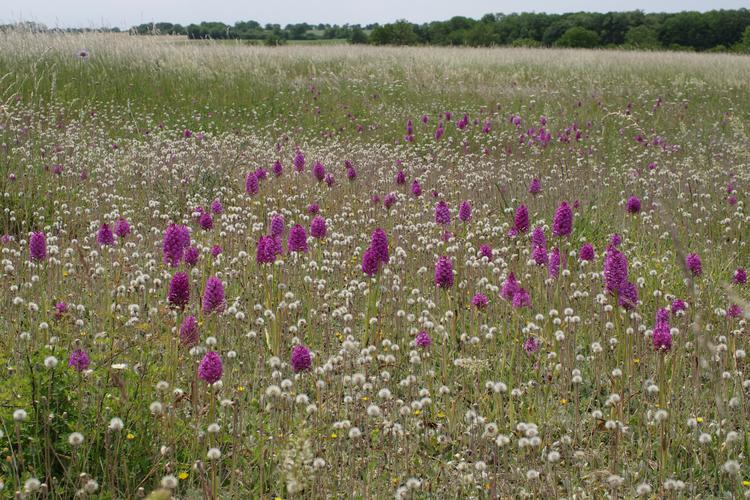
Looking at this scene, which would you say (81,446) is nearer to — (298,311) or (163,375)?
(163,375)

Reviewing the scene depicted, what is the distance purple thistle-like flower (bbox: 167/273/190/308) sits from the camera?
3.12 metres

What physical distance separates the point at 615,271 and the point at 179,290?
227 centimetres

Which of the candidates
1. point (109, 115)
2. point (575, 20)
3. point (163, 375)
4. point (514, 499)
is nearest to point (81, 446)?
point (163, 375)

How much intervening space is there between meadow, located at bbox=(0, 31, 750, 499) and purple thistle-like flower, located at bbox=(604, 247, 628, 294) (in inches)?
0.4

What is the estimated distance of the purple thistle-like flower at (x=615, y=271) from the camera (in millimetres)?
3654

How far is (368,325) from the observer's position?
4086 mm

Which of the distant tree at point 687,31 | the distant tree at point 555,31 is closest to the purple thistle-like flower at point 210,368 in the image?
the distant tree at point 687,31

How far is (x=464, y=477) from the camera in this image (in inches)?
104

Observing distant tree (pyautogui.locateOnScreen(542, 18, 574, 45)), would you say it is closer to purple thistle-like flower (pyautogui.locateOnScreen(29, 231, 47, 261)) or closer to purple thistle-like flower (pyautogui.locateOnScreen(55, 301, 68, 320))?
purple thistle-like flower (pyautogui.locateOnScreen(29, 231, 47, 261))

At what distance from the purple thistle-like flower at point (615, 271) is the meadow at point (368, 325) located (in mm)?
11

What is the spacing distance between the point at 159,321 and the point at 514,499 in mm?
2164

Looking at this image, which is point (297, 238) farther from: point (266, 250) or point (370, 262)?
point (370, 262)

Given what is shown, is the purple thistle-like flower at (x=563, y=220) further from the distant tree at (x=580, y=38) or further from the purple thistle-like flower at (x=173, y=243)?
the distant tree at (x=580, y=38)

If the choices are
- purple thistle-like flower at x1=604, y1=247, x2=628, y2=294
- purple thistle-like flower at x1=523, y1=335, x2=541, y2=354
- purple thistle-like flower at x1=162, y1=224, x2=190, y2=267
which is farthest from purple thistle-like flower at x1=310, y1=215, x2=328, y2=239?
purple thistle-like flower at x1=604, y1=247, x2=628, y2=294
